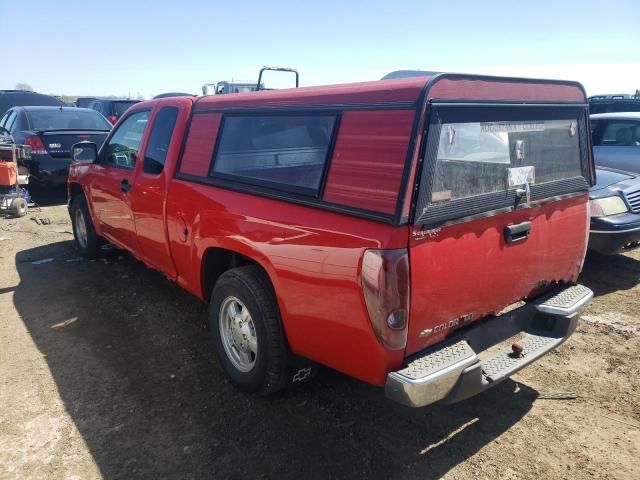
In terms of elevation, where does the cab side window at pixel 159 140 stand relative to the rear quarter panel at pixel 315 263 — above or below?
above

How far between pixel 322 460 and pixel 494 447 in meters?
0.96

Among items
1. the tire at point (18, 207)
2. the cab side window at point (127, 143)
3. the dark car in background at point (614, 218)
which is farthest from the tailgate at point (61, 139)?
the dark car in background at point (614, 218)

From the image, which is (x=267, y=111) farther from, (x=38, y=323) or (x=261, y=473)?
(x=38, y=323)

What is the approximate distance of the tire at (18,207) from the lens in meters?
7.85

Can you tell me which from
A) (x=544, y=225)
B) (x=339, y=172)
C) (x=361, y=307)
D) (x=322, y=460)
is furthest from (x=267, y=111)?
(x=322, y=460)

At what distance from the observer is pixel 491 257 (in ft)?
8.52

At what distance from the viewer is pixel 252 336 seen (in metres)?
3.14

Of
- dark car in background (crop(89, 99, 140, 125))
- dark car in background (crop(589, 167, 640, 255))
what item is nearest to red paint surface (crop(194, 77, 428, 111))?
dark car in background (crop(589, 167, 640, 255))

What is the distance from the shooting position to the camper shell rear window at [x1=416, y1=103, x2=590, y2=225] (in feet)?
7.45

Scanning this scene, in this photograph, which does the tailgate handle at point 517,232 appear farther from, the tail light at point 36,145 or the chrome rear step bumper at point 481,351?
the tail light at point 36,145

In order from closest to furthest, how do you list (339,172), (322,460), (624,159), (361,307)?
1. (361,307)
2. (339,172)
3. (322,460)
4. (624,159)

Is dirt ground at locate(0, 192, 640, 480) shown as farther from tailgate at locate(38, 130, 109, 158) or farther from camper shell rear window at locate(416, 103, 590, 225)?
tailgate at locate(38, 130, 109, 158)

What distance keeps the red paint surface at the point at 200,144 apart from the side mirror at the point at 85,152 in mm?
2041

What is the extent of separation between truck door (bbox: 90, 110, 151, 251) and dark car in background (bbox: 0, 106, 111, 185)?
405 cm
